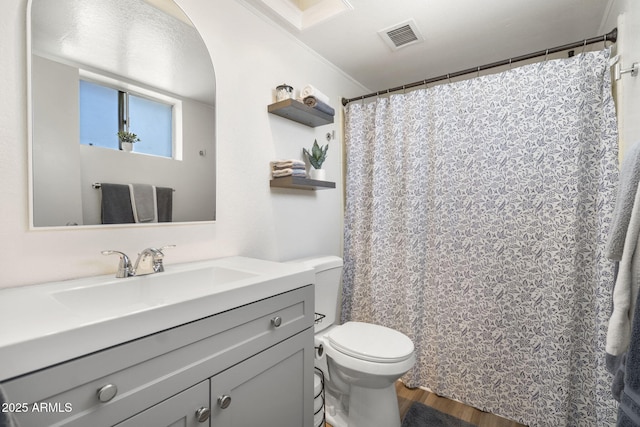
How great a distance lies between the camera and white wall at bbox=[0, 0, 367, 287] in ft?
2.89

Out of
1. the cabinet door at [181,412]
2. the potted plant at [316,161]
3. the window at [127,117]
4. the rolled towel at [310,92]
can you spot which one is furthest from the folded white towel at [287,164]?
the cabinet door at [181,412]

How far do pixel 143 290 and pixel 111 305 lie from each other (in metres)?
0.11

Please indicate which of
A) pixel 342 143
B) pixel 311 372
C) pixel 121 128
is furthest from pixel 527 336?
pixel 121 128

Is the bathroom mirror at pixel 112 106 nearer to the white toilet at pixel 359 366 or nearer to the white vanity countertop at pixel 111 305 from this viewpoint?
the white vanity countertop at pixel 111 305

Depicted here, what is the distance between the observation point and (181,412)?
74 centimetres

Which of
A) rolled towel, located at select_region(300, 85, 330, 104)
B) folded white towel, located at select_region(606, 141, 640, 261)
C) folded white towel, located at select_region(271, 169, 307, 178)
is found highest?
rolled towel, located at select_region(300, 85, 330, 104)

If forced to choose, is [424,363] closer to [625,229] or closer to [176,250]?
[625,229]

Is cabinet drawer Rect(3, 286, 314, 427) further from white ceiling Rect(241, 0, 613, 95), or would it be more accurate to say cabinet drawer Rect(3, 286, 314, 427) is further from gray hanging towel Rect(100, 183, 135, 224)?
white ceiling Rect(241, 0, 613, 95)

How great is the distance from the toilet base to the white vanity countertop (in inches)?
31.0

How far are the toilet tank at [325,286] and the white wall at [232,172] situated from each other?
24 cm

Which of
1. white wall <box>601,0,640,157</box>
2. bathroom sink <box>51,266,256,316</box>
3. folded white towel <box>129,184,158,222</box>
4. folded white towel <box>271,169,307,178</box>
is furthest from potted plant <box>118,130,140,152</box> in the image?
white wall <box>601,0,640,157</box>

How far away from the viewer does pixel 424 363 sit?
1.92 metres

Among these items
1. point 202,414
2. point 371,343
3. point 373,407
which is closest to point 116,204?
point 202,414

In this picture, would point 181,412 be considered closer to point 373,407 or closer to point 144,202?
point 144,202
